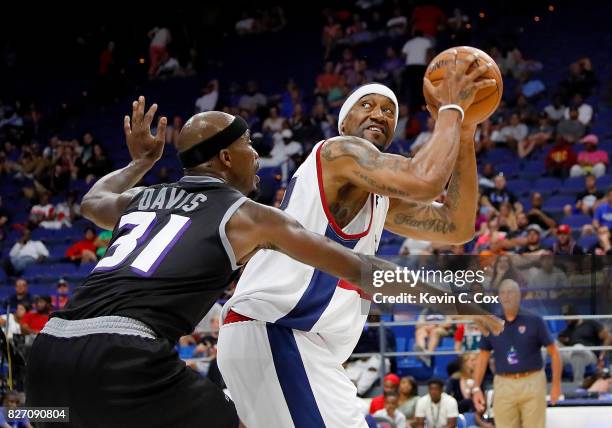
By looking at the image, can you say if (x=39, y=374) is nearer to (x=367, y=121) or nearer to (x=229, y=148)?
(x=229, y=148)

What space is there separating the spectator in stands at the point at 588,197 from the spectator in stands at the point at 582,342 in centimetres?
345

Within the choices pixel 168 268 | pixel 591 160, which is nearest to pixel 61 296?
pixel 591 160

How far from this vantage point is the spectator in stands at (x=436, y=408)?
299 inches

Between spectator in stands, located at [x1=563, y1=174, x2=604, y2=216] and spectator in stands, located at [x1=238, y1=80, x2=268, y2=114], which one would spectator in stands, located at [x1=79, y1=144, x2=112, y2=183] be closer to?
spectator in stands, located at [x1=238, y1=80, x2=268, y2=114]

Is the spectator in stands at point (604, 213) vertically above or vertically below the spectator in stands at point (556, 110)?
below

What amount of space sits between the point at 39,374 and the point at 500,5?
1390 centimetres

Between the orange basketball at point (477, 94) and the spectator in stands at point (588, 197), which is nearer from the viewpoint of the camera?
the orange basketball at point (477, 94)

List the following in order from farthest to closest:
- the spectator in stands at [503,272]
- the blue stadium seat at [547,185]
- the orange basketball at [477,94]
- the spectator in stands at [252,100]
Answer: the spectator in stands at [252,100] < the blue stadium seat at [547,185] < the spectator in stands at [503,272] < the orange basketball at [477,94]

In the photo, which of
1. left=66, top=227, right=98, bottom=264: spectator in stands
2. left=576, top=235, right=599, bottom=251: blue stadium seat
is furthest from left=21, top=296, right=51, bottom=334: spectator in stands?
left=576, top=235, right=599, bottom=251: blue stadium seat

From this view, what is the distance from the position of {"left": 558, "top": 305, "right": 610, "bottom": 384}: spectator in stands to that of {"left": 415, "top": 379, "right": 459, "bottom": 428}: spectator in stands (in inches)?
41.1

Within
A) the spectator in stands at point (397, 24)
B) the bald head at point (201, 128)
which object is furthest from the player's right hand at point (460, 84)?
the spectator in stands at point (397, 24)

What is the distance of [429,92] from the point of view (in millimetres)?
3891

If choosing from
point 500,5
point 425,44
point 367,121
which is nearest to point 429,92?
point 367,121

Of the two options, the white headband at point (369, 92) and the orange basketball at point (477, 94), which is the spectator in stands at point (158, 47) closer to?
the white headband at point (369, 92)
